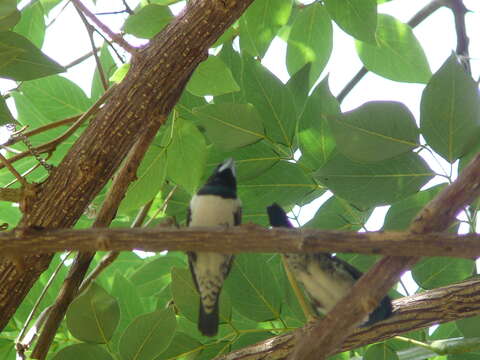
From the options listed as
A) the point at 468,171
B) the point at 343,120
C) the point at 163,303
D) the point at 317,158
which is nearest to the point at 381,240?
the point at 468,171

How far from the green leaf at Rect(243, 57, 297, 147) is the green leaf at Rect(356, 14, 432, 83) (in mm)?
489

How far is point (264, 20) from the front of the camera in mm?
1922

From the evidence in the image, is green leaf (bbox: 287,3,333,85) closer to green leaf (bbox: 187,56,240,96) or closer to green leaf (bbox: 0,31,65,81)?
green leaf (bbox: 187,56,240,96)

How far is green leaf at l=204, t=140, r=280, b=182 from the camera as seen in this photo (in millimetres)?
1821

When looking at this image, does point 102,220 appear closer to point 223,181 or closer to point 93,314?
point 93,314

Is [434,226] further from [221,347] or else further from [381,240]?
[221,347]

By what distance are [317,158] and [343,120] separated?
0.33 metres

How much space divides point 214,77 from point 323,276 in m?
0.61

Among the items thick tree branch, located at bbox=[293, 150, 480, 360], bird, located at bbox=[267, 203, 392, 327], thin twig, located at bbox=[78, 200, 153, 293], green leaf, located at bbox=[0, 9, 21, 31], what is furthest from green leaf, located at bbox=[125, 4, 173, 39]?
thick tree branch, located at bbox=[293, 150, 480, 360]

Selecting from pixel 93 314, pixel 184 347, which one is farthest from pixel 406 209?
pixel 93 314

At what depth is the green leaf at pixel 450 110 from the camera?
58.9 inches

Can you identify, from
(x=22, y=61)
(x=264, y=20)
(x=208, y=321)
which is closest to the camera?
(x=22, y=61)

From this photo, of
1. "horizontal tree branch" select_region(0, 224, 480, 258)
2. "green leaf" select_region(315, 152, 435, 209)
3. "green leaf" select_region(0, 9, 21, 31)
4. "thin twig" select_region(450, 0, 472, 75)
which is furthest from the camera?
"thin twig" select_region(450, 0, 472, 75)

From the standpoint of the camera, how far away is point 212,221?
186 cm
